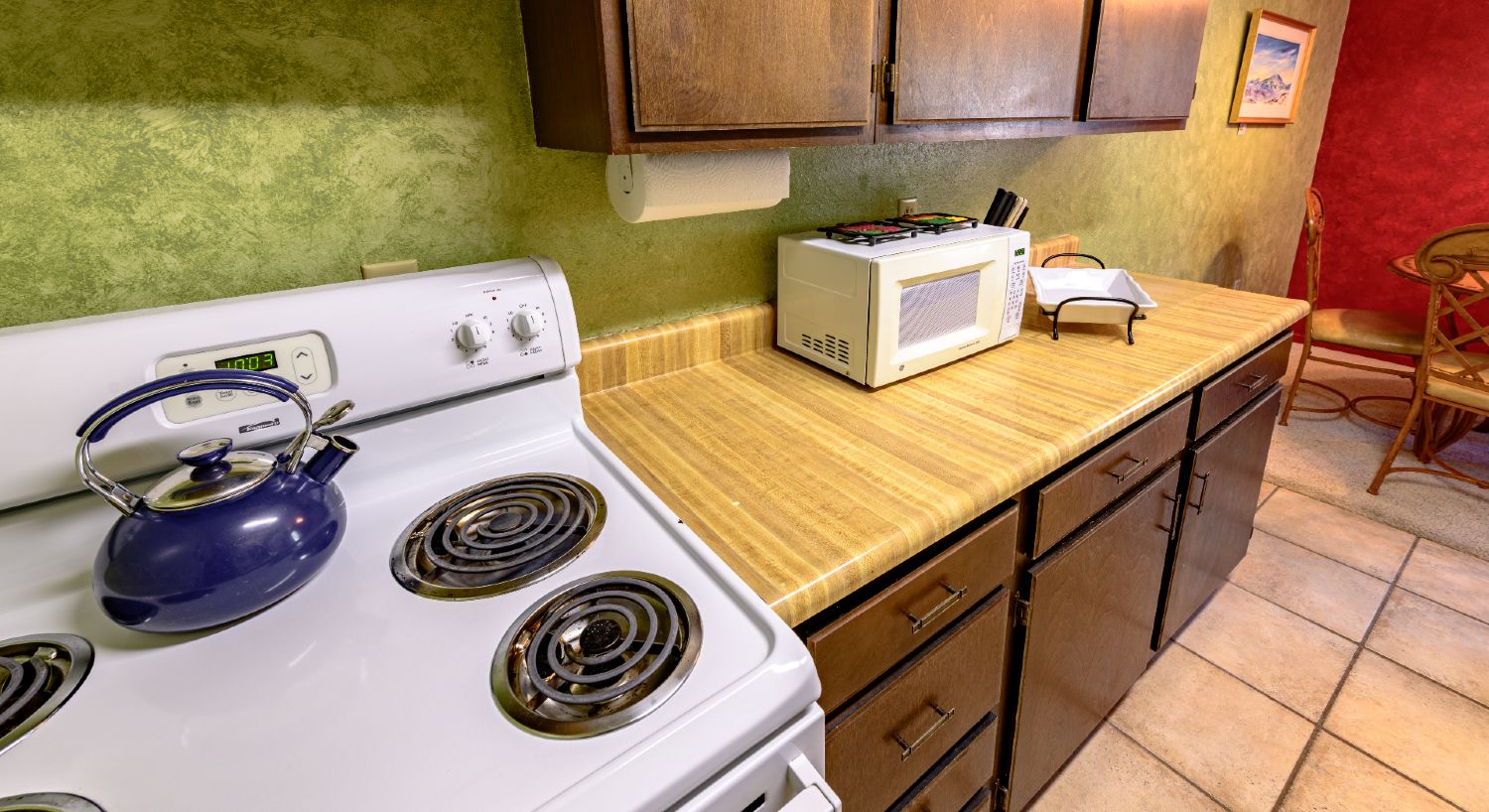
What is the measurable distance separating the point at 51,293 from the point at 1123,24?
6.10 ft

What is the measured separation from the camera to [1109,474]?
1189 mm

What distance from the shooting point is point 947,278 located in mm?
1278

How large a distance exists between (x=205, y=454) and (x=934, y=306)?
1.11 meters

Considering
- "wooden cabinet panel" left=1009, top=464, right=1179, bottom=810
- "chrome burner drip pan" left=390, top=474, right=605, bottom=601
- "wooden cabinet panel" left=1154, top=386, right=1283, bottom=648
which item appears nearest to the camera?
"chrome burner drip pan" left=390, top=474, right=605, bottom=601

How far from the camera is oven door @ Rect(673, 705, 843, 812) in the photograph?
1.84 ft

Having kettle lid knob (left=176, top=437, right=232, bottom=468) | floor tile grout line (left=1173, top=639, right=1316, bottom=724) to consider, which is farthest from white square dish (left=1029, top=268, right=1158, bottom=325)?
kettle lid knob (left=176, top=437, right=232, bottom=468)

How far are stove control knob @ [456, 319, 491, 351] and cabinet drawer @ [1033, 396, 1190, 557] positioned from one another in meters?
0.86

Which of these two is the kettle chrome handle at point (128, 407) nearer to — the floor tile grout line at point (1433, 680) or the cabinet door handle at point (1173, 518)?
the cabinet door handle at point (1173, 518)

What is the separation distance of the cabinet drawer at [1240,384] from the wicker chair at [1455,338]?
0.99 metres

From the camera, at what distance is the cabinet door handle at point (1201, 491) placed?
149 centimetres

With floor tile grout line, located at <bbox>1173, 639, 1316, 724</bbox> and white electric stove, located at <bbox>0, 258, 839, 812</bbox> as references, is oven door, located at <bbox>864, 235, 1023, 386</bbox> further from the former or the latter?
floor tile grout line, located at <bbox>1173, 639, 1316, 724</bbox>

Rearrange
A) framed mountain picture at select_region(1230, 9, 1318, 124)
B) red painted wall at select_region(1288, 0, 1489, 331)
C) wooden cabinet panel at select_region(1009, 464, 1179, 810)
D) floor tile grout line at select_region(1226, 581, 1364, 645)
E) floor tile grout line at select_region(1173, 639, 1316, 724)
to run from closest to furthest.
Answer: wooden cabinet panel at select_region(1009, 464, 1179, 810), floor tile grout line at select_region(1173, 639, 1316, 724), floor tile grout line at select_region(1226, 581, 1364, 645), framed mountain picture at select_region(1230, 9, 1318, 124), red painted wall at select_region(1288, 0, 1489, 331)

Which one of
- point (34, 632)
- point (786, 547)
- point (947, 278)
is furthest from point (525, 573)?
point (947, 278)

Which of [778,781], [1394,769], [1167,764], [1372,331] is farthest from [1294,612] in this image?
[778,781]
